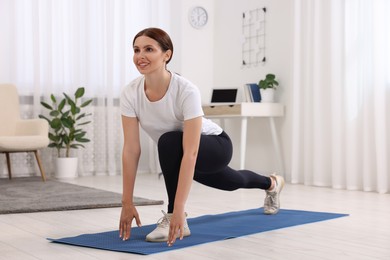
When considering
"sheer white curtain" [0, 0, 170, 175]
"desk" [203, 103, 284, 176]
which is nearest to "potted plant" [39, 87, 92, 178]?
"sheer white curtain" [0, 0, 170, 175]

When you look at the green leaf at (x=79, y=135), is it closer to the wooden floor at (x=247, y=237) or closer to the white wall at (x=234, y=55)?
the white wall at (x=234, y=55)

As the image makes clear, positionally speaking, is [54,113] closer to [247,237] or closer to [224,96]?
[224,96]

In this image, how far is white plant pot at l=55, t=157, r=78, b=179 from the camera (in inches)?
203

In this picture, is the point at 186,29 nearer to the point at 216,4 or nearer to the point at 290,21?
the point at 216,4

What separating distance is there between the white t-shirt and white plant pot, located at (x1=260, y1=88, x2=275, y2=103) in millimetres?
2949

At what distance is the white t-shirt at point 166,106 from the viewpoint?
211cm

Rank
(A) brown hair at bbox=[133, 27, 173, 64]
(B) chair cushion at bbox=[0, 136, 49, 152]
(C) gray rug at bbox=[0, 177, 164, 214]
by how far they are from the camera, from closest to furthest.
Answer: (A) brown hair at bbox=[133, 27, 173, 64], (C) gray rug at bbox=[0, 177, 164, 214], (B) chair cushion at bbox=[0, 136, 49, 152]

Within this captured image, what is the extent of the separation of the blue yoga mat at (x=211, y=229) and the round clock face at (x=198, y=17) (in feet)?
10.8

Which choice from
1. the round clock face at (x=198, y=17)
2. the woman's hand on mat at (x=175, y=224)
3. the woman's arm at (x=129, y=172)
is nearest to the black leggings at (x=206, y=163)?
the woman's arm at (x=129, y=172)

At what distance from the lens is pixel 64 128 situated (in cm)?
532

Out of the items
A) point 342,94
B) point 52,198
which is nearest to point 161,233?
point 52,198

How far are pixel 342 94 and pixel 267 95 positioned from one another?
2.53 feet

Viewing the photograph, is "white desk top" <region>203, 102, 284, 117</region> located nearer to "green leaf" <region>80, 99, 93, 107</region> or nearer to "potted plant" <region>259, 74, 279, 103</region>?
"potted plant" <region>259, 74, 279, 103</region>

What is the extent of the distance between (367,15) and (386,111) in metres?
0.73
